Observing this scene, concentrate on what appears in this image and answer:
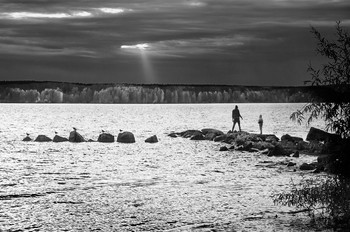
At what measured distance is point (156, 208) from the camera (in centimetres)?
1923

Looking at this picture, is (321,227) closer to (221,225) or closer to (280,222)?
(280,222)

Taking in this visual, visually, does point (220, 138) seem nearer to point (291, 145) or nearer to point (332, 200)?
point (291, 145)

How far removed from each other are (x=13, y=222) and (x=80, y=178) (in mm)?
10026

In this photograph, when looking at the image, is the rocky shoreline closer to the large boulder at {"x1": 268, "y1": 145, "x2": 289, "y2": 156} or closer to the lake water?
the large boulder at {"x1": 268, "y1": 145, "x2": 289, "y2": 156}

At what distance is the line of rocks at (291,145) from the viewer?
54.6 ft

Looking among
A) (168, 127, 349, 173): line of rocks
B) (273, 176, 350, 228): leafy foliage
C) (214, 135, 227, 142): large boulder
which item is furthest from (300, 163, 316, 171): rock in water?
(214, 135, 227, 142): large boulder

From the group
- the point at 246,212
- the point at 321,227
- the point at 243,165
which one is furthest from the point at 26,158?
the point at 321,227

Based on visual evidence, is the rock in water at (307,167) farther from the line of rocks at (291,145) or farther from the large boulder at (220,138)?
the large boulder at (220,138)

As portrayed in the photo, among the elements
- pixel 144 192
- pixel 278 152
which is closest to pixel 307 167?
pixel 278 152

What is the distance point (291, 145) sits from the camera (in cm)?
4153

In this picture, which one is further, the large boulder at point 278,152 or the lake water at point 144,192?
the large boulder at point 278,152

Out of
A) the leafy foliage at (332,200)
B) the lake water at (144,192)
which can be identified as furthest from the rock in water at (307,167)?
the leafy foliage at (332,200)

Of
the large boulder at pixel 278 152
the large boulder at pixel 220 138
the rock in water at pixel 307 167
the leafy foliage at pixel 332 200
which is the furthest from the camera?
the large boulder at pixel 220 138

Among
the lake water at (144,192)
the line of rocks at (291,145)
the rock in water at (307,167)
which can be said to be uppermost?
the line of rocks at (291,145)
